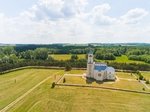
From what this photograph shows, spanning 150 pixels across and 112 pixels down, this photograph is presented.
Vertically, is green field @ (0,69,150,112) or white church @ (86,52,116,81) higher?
white church @ (86,52,116,81)

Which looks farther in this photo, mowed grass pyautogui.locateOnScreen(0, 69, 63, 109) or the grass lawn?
the grass lawn

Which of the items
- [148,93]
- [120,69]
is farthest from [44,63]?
[148,93]

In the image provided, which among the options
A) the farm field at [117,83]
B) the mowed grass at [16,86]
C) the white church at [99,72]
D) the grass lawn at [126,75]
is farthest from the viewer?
the grass lawn at [126,75]

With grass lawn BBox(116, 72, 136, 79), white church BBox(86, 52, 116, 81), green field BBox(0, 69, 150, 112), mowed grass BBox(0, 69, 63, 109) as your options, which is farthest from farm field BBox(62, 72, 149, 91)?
mowed grass BBox(0, 69, 63, 109)

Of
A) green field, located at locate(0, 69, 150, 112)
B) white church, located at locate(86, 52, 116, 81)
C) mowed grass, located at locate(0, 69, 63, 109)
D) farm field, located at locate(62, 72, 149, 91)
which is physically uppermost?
white church, located at locate(86, 52, 116, 81)

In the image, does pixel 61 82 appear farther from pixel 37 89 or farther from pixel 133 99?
pixel 133 99

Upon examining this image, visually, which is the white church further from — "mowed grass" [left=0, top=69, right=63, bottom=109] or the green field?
"mowed grass" [left=0, top=69, right=63, bottom=109]

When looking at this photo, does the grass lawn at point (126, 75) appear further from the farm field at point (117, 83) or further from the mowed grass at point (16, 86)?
the mowed grass at point (16, 86)

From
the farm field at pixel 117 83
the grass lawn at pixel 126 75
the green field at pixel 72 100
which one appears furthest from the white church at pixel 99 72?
the green field at pixel 72 100
